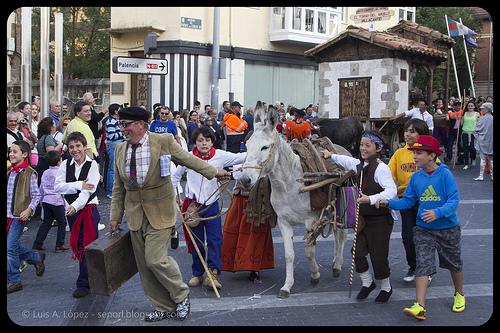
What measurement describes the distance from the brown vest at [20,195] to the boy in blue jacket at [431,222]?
3709 mm

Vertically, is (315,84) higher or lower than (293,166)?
higher

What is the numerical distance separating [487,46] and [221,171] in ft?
86.7

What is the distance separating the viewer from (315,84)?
27.5 m

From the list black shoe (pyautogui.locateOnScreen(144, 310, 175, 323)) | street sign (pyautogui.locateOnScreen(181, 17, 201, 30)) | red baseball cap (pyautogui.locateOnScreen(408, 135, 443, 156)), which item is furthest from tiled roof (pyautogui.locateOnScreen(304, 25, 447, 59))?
black shoe (pyautogui.locateOnScreen(144, 310, 175, 323))

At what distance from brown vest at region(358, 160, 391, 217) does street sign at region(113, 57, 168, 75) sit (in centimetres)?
667

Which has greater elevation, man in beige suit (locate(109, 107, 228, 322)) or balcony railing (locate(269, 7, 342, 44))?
balcony railing (locate(269, 7, 342, 44))

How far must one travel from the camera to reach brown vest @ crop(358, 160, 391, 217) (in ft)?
19.2

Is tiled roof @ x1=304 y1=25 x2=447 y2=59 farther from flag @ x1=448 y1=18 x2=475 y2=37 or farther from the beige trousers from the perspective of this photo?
the beige trousers

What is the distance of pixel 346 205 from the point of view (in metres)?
6.19

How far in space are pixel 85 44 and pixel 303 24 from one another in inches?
368

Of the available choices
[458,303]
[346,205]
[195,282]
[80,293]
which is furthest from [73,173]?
[458,303]

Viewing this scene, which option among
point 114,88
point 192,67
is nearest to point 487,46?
point 192,67
